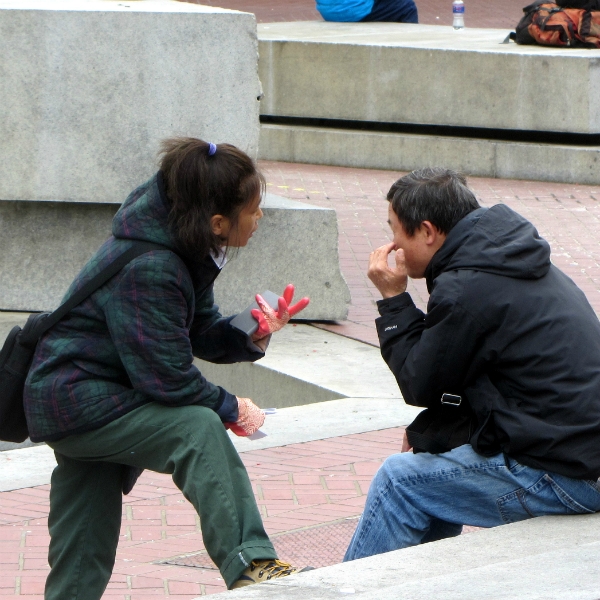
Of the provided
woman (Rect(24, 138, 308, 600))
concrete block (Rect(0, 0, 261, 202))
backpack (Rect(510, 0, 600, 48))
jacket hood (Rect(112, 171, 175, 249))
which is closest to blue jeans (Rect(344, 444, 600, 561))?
woman (Rect(24, 138, 308, 600))

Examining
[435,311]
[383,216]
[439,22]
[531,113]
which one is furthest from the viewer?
Answer: [439,22]

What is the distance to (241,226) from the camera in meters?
3.15

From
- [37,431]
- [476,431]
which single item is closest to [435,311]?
[476,431]

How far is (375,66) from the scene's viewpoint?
1143 centimetres

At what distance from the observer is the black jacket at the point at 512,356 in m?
3.04

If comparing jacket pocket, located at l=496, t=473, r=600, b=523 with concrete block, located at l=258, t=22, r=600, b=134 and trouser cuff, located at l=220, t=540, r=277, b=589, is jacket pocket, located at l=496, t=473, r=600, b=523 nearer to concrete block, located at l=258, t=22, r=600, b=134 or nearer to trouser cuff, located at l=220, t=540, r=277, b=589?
trouser cuff, located at l=220, t=540, r=277, b=589

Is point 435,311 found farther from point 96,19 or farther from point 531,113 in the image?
point 531,113

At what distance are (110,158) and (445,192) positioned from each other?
12.2 ft

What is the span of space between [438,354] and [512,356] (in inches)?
7.2

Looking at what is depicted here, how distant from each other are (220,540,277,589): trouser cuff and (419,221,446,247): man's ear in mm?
898

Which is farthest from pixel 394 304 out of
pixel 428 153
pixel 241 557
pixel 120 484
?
pixel 428 153

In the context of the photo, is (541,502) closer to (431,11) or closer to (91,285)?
(91,285)

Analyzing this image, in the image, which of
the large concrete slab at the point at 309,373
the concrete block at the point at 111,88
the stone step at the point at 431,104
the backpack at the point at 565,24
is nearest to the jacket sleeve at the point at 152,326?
the large concrete slab at the point at 309,373

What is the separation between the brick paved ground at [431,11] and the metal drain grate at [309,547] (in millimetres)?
15547
